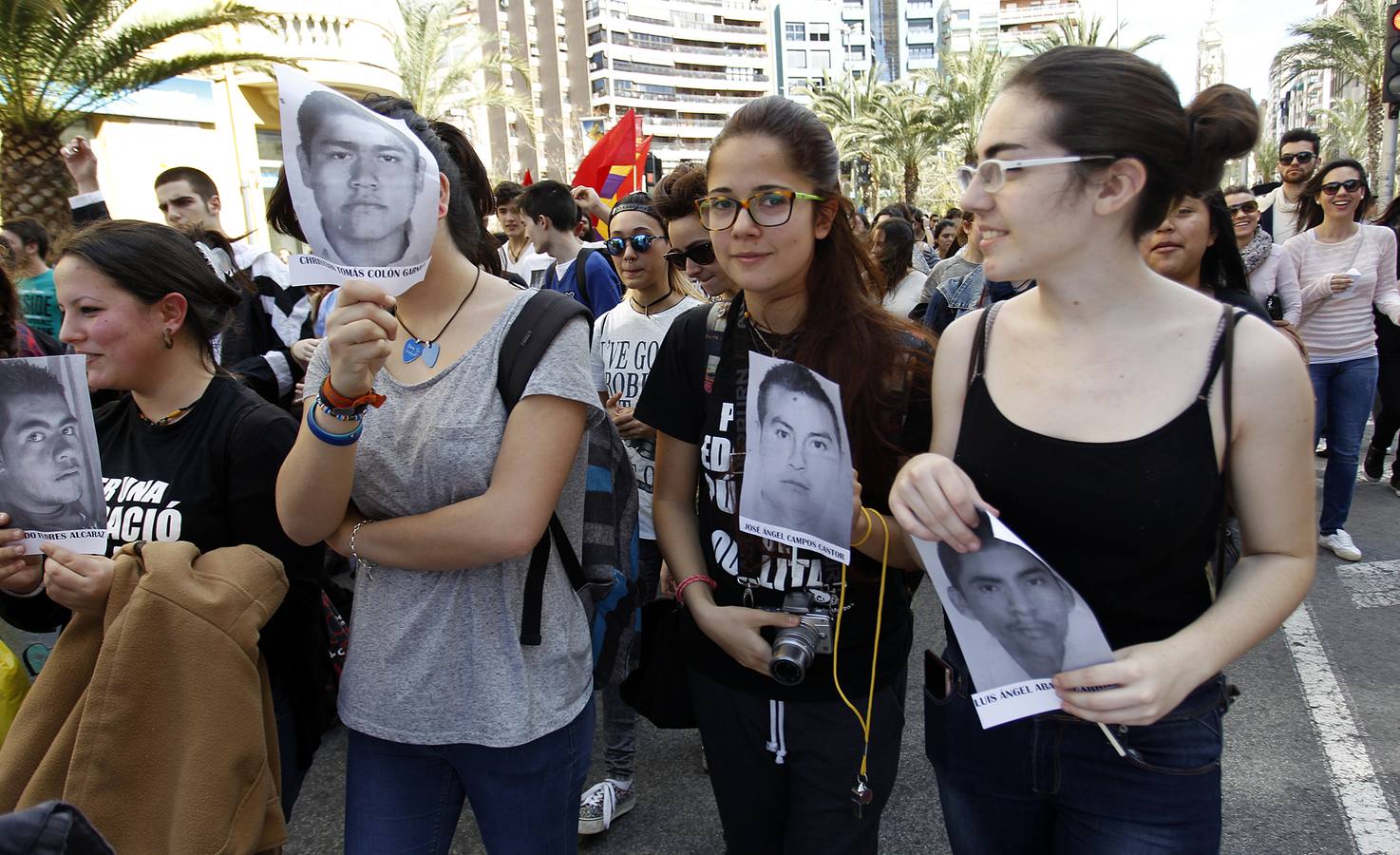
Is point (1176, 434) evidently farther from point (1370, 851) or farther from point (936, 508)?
point (1370, 851)

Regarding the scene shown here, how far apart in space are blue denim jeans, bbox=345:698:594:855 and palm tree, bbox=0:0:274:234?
941 centimetres

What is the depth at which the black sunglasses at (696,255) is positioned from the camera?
128 inches

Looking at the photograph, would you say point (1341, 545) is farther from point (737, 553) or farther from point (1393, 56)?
point (1393, 56)

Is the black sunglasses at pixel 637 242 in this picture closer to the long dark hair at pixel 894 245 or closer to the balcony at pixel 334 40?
the long dark hair at pixel 894 245

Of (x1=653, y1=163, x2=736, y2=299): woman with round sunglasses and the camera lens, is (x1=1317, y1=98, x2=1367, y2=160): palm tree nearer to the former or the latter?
(x1=653, y1=163, x2=736, y2=299): woman with round sunglasses

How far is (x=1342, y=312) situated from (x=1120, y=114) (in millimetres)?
5027

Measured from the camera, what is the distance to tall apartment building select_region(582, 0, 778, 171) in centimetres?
9631

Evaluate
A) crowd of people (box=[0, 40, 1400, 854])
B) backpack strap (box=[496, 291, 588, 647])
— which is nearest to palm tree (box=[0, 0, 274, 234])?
crowd of people (box=[0, 40, 1400, 854])

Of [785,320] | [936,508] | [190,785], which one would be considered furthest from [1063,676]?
[190,785]

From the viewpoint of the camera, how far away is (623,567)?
2.03 metres

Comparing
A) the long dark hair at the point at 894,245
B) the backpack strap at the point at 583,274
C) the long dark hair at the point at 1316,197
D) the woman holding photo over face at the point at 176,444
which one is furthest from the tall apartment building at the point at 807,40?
the woman holding photo over face at the point at 176,444

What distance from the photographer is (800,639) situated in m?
1.72

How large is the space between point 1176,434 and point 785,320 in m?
0.83

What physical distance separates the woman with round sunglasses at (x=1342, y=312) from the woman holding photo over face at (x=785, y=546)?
4559mm
